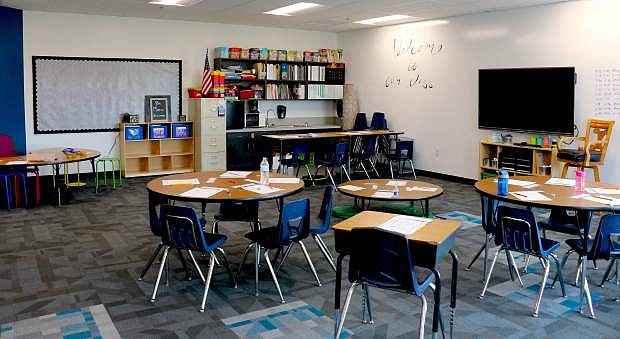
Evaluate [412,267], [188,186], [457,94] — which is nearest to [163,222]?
[188,186]

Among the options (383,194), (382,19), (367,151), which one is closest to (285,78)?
(382,19)

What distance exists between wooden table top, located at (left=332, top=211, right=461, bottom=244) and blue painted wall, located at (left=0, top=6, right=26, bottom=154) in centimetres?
739

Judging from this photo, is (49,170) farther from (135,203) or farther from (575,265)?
(575,265)

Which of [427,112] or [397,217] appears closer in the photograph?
[397,217]

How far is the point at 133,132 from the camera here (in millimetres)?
9984

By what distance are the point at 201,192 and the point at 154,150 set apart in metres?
6.15

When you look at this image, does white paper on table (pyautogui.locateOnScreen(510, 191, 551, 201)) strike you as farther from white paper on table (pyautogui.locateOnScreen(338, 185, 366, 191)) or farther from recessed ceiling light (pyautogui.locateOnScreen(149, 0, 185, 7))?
recessed ceiling light (pyautogui.locateOnScreen(149, 0, 185, 7))

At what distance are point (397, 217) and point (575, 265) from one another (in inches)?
95.2

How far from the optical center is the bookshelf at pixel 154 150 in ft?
32.9

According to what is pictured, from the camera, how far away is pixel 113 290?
4535 mm

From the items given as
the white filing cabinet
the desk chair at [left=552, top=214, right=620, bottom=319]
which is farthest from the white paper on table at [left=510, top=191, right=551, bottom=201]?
the white filing cabinet

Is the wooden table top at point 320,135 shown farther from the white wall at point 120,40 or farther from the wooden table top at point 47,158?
the wooden table top at point 47,158

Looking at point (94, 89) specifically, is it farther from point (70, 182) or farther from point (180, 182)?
point (180, 182)

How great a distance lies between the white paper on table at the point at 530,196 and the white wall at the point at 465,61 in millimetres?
3694
